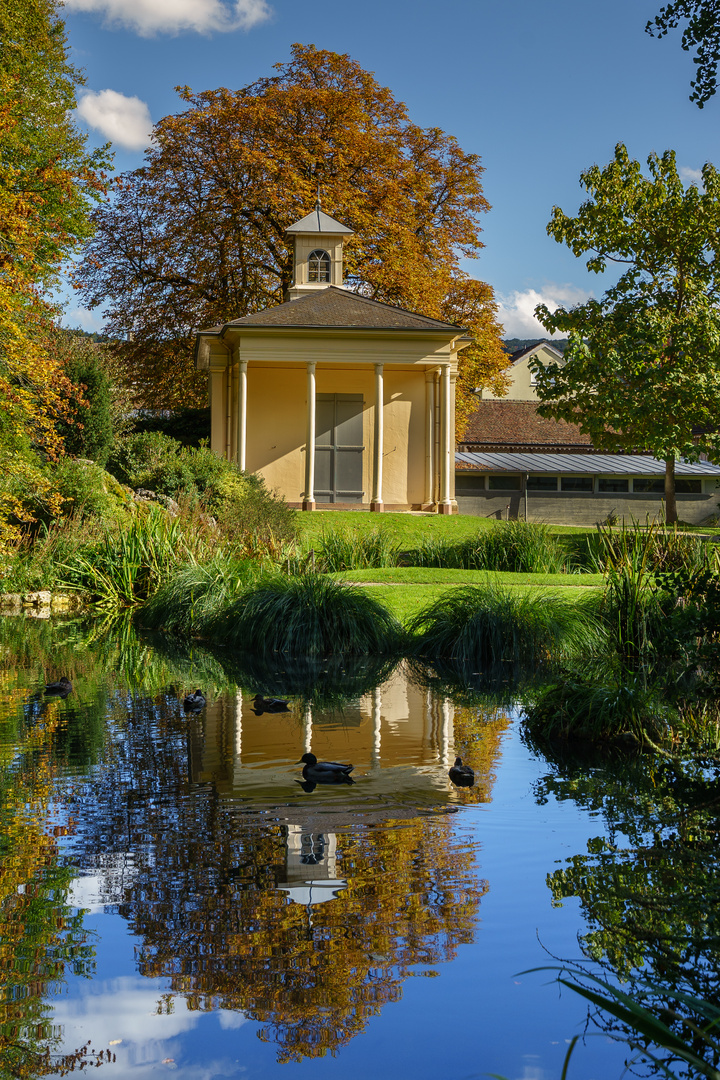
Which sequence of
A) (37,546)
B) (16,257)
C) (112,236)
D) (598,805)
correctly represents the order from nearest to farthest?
1. (598,805)
2. (16,257)
3. (37,546)
4. (112,236)

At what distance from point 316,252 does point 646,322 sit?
361 inches

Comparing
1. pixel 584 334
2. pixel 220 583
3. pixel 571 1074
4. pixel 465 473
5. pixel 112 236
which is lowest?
pixel 571 1074

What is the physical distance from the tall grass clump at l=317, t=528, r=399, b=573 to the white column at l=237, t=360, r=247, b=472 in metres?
5.70

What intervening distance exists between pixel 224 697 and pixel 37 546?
982cm

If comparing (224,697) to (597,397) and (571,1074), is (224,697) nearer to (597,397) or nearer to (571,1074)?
(571,1074)

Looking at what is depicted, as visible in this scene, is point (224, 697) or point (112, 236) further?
point (112, 236)

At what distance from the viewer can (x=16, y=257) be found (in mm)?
15812

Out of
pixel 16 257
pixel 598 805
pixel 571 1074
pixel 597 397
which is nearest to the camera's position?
pixel 571 1074

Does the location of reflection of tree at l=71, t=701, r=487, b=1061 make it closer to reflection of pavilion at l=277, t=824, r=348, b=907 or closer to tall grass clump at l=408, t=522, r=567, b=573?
reflection of pavilion at l=277, t=824, r=348, b=907

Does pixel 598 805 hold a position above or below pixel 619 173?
below

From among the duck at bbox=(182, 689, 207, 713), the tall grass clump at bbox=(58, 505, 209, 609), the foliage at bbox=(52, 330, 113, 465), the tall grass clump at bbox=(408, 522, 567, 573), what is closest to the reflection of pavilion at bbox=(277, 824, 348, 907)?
the duck at bbox=(182, 689, 207, 713)

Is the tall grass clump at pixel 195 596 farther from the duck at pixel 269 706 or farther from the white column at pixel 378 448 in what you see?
the white column at pixel 378 448

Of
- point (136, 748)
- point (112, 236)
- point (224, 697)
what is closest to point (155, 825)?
point (136, 748)

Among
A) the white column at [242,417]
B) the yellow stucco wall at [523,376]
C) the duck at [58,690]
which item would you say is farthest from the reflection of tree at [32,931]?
the yellow stucco wall at [523,376]
